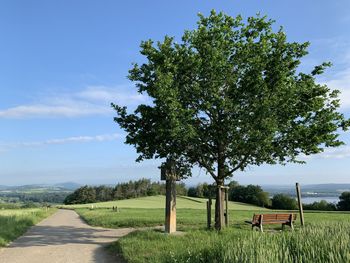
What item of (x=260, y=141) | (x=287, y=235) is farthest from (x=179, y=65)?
(x=287, y=235)

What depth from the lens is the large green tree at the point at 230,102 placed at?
1628 centimetres

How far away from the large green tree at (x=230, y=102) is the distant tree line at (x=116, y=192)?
4205 inches

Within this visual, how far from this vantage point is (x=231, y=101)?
655 inches

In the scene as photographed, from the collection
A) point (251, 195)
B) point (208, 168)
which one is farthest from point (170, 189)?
point (251, 195)

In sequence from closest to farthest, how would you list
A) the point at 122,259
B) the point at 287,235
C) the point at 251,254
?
the point at 251,254
the point at 287,235
the point at 122,259

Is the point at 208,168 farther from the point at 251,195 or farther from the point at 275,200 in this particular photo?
the point at 251,195

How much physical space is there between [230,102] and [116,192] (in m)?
116

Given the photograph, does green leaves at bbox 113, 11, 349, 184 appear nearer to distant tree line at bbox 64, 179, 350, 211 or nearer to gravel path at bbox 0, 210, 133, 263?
gravel path at bbox 0, 210, 133, 263

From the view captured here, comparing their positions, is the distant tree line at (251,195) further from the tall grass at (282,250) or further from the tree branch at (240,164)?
the tall grass at (282,250)

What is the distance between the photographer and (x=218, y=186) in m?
17.5

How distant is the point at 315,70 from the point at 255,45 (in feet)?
10.1

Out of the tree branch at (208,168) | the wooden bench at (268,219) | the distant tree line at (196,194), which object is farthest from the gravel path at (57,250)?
the distant tree line at (196,194)

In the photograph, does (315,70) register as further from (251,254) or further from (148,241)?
(251,254)

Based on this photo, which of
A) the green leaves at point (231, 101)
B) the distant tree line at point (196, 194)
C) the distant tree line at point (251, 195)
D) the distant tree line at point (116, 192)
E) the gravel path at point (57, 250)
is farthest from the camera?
the distant tree line at point (116, 192)
